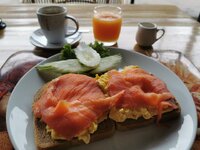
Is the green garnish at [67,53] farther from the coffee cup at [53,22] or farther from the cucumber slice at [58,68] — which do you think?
the coffee cup at [53,22]

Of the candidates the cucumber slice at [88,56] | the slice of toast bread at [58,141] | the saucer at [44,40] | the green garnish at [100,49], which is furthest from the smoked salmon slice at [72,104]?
the saucer at [44,40]

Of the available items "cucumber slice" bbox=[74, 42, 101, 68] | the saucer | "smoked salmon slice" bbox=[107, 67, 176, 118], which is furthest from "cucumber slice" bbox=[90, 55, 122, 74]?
the saucer

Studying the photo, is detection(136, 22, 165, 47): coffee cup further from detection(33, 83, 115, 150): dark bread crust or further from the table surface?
detection(33, 83, 115, 150): dark bread crust

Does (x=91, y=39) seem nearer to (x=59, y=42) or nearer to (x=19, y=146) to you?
(x=59, y=42)

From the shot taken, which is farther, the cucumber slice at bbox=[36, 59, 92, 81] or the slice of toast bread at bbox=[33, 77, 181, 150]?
the cucumber slice at bbox=[36, 59, 92, 81]

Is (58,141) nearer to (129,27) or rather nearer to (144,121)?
(144,121)

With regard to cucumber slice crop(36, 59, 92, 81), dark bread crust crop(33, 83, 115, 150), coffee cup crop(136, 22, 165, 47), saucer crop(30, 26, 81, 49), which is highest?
coffee cup crop(136, 22, 165, 47)

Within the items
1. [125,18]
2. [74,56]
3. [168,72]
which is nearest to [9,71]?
[74,56]

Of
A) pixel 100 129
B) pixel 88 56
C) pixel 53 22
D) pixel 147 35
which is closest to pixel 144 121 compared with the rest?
pixel 100 129
